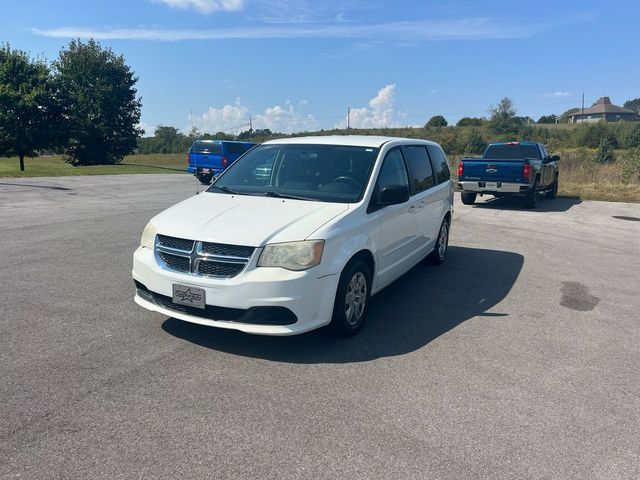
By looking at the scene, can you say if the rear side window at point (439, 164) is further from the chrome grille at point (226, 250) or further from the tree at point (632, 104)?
the tree at point (632, 104)

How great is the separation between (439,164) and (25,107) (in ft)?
129

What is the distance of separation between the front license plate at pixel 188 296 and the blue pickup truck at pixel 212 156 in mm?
19028

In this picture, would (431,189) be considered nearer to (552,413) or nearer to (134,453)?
(552,413)

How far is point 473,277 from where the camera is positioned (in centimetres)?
718

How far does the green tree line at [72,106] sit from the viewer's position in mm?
37562

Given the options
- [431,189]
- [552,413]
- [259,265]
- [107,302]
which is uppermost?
[431,189]

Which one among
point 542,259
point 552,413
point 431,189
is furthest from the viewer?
point 542,259

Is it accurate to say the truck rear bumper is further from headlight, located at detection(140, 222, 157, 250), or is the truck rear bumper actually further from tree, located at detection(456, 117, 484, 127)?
tree, located at detection(456, 117, 484, 127)

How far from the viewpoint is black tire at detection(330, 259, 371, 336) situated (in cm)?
440

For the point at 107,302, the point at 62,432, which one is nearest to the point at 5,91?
the point at 107,302

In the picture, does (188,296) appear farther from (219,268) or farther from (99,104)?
(99,104)

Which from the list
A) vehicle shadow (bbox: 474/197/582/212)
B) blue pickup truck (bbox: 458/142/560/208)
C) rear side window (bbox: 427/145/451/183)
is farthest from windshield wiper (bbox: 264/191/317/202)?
vehicle shadow (bbox: 474/197/582/212)

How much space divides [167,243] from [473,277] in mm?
4535

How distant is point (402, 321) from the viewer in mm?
5234
